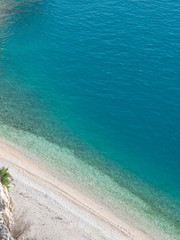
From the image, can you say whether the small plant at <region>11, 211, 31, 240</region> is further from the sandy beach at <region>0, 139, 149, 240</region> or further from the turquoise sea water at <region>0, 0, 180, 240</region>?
the turquoise sea water at <region>0, 0, 180, 240</region>

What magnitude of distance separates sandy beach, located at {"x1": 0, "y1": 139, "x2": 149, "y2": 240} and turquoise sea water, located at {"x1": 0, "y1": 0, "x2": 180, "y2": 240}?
206 cm

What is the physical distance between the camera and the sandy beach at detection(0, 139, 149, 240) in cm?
3766

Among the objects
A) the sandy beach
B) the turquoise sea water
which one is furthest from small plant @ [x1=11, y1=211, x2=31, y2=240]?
the turquoise sea water

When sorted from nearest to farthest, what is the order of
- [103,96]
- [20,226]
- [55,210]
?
[20,226], [55,210], [103,96]

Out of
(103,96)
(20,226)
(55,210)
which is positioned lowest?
(55,210)

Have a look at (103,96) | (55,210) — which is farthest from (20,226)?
(103,96)

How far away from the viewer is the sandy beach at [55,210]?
37.7 metres

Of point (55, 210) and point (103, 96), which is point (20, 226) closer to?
point (55, 210)

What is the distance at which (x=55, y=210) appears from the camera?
39.8 metres

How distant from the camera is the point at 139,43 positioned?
7231cm

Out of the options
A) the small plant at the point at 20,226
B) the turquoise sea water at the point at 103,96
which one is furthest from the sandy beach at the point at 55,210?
the turquoise sea water at the point at 103,96

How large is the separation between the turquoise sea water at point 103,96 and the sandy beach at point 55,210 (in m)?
2.06

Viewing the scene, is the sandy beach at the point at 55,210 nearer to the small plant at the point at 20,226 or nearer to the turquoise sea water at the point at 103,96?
→ the small plant at the point at 20,226

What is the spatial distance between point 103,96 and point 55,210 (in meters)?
26.7
